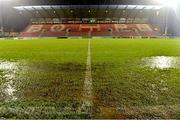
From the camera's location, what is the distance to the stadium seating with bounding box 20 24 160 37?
165 ft

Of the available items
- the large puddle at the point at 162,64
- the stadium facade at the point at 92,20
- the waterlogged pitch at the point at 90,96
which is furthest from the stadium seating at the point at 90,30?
the waterlogged pitch at the point at 90,96

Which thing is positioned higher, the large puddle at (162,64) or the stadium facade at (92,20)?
the stadium facade at (92,20)

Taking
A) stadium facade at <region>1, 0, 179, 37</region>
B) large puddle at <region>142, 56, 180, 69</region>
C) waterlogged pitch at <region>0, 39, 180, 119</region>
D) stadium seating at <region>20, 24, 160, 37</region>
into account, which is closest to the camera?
waterlogged pitch at <region>0, 39, 180, 119</region>

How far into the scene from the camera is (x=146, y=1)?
132 ft

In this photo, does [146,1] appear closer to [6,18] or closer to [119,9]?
[119,9]

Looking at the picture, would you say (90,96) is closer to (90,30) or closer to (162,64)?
(162,64)

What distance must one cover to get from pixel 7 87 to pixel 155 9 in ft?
158

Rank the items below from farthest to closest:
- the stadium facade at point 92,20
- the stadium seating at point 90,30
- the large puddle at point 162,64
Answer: the stadium seating at point 90,30, the stadium facade at point 92,20, the large puddle at point 162,64

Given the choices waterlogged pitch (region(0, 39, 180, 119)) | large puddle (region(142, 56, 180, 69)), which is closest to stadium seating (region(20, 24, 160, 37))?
large puddle (region(142, 56, 180, 69))

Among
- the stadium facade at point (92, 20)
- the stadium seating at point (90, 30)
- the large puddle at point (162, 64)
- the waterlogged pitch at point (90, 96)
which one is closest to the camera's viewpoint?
the waterlogged pitch at point (90, 96)

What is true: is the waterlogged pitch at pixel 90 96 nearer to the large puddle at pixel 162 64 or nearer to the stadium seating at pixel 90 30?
the large puddle at pixel 162 64

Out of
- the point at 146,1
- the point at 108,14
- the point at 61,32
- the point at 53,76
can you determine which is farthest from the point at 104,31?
the point at 53,76

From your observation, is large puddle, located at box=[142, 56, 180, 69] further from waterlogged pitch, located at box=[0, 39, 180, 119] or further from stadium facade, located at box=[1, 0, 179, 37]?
stadium facade, located at box=[1, 0, 179, 37]

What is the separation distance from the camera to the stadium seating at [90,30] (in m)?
50.4
